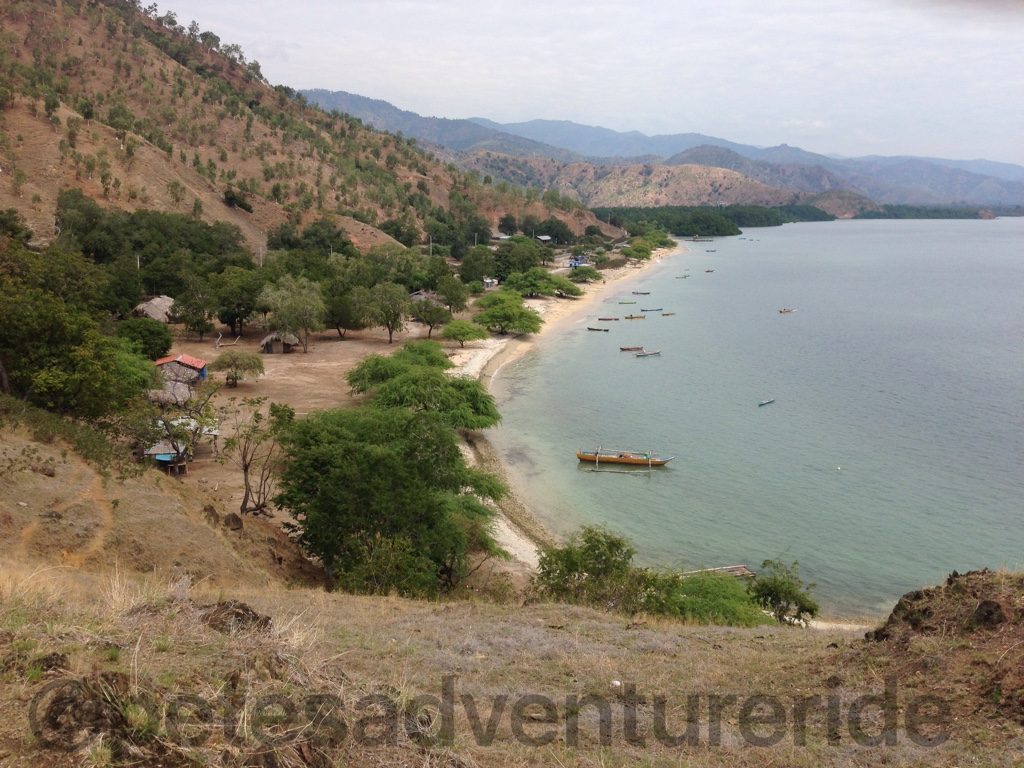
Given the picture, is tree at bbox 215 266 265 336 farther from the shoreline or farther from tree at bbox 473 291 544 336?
tree at bbox 473 291 544 336

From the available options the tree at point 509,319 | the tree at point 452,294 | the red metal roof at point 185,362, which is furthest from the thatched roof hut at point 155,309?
the tree at point 509,319

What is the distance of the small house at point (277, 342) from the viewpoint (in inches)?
1758

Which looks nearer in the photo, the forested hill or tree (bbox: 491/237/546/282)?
the forested hill

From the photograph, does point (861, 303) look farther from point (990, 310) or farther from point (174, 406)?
point (174, 406)

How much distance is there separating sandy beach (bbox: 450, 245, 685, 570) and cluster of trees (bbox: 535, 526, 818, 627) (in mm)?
4231

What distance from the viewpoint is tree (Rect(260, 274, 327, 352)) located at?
44062 mm

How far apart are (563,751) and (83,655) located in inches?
160

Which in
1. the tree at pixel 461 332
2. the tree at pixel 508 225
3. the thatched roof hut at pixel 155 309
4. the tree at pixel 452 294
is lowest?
the thatched roof hut at pixel 155 309

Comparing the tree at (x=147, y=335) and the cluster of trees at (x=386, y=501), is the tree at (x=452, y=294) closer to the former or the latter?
the tree at (x=147, y=335)

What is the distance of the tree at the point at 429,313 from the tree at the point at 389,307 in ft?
4.85

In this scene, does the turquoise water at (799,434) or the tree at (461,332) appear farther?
the tree at (461,332)

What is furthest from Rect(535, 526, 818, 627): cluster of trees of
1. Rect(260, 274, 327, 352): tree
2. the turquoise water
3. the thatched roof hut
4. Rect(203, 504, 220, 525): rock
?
the thatched roof hut

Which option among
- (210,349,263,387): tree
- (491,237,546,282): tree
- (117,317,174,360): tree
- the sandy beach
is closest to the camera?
the sandy beach

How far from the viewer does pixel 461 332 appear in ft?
162
